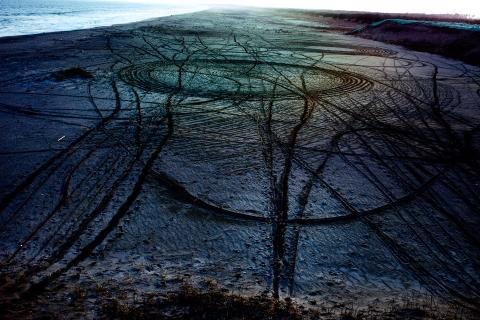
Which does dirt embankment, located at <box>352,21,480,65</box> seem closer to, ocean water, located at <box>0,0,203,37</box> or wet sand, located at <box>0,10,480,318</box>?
wet sand, located at <box>0,10,480,318</box>

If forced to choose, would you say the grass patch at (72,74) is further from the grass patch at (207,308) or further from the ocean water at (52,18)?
the ocean water at (52,18)

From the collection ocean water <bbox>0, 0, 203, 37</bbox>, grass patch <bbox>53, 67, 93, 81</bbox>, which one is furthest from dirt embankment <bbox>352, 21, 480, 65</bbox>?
ocean water <bbox>0, 0, 203, 37</bbox>

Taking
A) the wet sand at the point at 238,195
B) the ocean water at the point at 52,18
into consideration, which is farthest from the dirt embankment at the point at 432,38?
the ocean water at the point at 52,18

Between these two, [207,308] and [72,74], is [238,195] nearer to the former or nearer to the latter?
[207,308]

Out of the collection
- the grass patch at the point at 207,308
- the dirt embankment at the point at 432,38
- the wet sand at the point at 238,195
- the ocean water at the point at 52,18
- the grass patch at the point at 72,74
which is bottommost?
the grass patch at the point at 207,308

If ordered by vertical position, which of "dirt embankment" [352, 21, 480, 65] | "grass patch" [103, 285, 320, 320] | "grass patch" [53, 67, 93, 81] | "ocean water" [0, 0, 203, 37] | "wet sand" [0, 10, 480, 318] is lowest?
"grass patch" [103, 285, 320, 320]

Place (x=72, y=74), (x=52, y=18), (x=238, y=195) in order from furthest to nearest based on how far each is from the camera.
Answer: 1. (x=52, y=18)
2. (x=72, y=74)
3. (x=238, y=195)

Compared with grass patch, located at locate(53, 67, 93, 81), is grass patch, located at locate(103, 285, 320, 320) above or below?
below

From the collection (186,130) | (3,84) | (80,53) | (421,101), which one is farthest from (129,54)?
(421,101)

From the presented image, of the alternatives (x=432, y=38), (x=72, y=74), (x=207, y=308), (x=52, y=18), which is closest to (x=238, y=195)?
(x=207, y=308)
